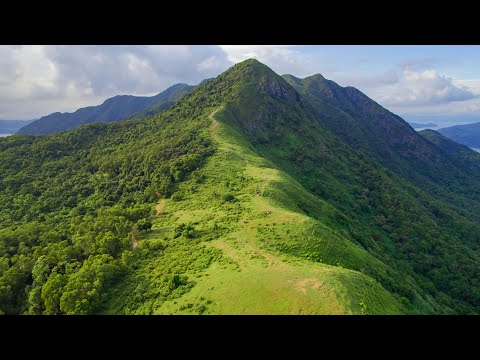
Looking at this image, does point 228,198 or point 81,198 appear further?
point 81,198

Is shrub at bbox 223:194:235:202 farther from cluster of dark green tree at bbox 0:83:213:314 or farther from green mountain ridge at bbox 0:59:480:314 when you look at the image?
cluster of dark green tree at bbox 0:83:213:314

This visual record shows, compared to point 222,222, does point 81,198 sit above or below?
above

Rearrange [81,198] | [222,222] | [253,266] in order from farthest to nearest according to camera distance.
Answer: [81,198], [222,222], [253,266]

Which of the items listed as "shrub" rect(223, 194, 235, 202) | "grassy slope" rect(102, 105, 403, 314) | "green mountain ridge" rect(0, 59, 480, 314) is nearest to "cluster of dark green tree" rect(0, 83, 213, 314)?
"green mountain ridge" rect(0, 59, 480, 314)

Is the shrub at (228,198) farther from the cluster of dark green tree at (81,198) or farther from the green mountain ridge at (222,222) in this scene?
the cluster of dark green tree at (81,198)

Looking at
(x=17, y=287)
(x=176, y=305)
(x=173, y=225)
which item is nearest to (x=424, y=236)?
(x=173, y=225)

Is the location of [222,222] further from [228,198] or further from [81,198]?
[81,198]

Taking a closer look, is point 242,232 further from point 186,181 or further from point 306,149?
point 306,149

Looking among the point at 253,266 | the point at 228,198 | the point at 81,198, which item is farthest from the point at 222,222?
the point at 81,198
